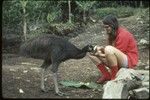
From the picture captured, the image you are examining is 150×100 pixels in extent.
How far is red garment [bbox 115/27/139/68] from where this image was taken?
769 cm

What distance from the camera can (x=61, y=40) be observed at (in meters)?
7.41

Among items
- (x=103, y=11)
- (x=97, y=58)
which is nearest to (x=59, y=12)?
(x=103, y=11)

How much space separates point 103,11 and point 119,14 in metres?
0.79

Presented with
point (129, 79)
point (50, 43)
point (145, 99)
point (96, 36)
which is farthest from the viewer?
point (96, 36)

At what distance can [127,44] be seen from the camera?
775 centimetres

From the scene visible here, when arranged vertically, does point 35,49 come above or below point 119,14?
above

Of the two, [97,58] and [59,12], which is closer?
[97,58]

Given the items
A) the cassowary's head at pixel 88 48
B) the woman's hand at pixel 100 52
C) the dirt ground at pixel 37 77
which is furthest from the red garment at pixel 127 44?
the dirt ground at pixel 37 77

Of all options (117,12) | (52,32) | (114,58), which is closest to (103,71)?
(114,58)

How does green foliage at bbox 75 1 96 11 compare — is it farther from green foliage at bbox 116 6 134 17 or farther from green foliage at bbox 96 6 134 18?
green foliage at bbox 116 6 134 17

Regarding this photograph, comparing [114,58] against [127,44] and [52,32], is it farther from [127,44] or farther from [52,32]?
[52,32]

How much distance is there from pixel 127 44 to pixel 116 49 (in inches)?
10.9

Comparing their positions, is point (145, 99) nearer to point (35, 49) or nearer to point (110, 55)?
point (110, 55)

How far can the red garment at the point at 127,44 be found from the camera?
25.2 feet
